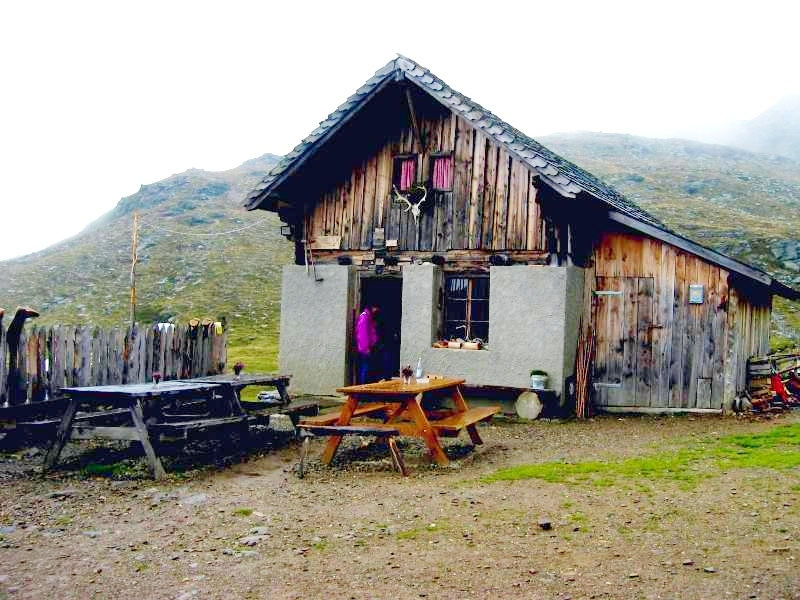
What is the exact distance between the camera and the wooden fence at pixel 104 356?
10.2 m

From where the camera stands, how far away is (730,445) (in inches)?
390

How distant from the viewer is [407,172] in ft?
46.9

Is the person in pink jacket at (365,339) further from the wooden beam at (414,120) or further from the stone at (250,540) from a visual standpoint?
the stone at (250,540)

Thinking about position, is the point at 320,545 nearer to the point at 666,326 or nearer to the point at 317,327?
the point at 317,327

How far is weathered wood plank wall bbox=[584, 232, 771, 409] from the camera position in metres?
12.8

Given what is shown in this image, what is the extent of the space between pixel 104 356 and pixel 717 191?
66.8 m

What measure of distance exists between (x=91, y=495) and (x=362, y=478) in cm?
294

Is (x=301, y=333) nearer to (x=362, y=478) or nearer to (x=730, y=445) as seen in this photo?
(x=362, y=478)

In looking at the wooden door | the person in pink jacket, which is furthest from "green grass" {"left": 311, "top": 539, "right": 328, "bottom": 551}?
the wooden door

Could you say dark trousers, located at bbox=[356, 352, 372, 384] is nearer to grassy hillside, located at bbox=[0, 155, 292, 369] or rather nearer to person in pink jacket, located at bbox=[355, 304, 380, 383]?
person in pink jacket, located at bbox=[355, 304, 380, 383]

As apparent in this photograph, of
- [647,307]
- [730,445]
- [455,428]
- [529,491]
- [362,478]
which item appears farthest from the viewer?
[647,307]

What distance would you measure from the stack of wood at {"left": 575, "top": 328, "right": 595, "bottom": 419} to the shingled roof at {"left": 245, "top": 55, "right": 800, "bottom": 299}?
7.76 feet

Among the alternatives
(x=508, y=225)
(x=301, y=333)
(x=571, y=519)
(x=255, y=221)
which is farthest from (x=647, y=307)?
(x=255, y=221)

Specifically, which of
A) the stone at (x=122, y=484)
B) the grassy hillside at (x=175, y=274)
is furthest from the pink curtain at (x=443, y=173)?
the grassy hillside at (x=175, y=274)
